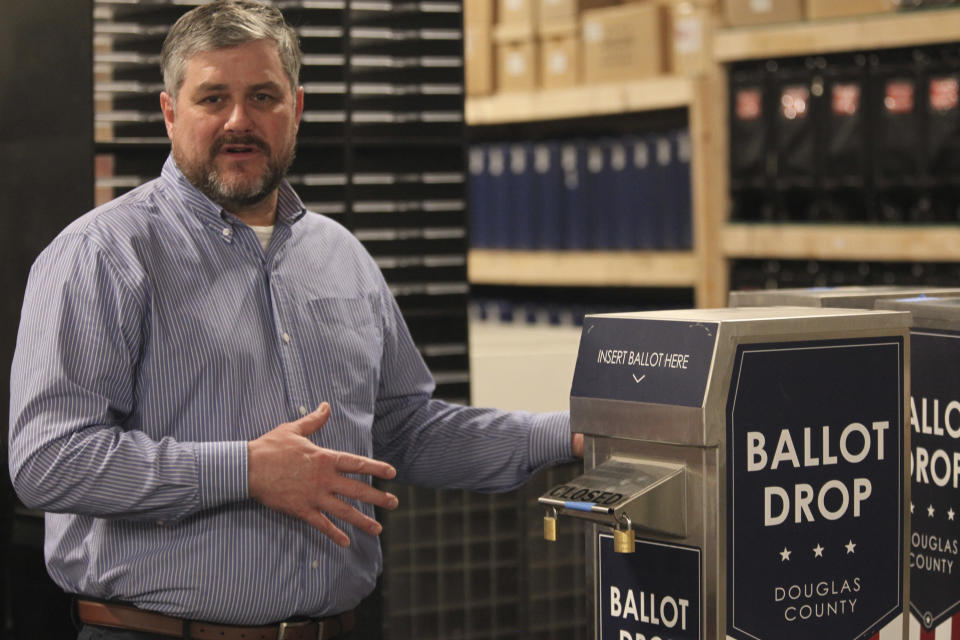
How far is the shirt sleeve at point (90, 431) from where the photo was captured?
162 cm

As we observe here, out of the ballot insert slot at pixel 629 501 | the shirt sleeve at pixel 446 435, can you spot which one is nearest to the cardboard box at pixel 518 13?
the shirt sleeve at pixel 446 435

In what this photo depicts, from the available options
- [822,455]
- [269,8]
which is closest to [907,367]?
[822,455]

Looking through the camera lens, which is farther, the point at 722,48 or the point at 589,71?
the point at 589,71

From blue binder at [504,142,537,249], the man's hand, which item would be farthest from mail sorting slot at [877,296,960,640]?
Answer: blue binder at [504,142,537,249]

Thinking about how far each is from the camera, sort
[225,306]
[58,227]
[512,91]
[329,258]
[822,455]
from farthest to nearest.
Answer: [512,91], [58,227], [329,258], [225,306], [822,455]

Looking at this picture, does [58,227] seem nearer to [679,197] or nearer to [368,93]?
[368,93]

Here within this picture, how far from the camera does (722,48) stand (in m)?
3.99

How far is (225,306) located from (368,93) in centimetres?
112

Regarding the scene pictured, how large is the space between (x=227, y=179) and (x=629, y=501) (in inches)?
34.8

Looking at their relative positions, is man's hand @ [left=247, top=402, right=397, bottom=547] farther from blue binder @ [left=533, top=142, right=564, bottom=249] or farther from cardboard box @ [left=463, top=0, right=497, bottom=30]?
cardboard box @ [left=463, top=0, right=497, bottom=30]

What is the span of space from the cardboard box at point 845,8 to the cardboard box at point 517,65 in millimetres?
1126

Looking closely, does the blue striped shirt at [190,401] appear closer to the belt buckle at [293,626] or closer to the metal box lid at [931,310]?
the belt buckle at [293,626]

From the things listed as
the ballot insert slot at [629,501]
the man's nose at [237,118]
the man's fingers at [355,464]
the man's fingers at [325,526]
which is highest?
A: the man's nose at [237,118]

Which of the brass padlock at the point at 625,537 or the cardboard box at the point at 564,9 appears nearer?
the brass padlock at the point at 625,537
